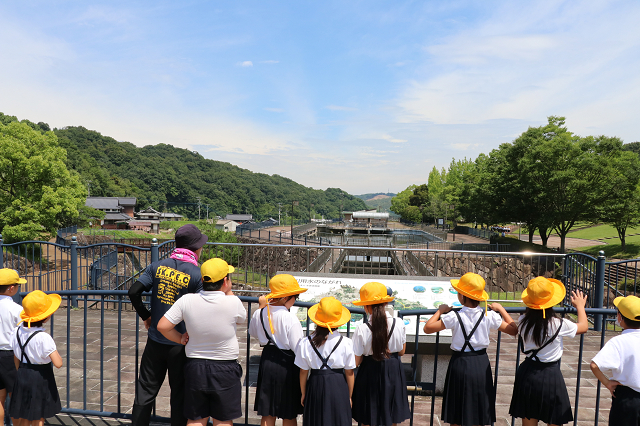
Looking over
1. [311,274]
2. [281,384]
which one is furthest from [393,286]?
[281,384]

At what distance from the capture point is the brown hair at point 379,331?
294 cm

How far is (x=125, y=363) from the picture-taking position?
5.65 metres

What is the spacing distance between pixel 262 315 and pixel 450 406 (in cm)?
168

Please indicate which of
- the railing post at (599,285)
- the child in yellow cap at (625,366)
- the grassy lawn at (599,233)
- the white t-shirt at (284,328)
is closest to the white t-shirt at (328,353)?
the white t-shirt at (284,328)

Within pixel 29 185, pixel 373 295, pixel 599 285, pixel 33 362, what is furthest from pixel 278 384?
pixel 29 185

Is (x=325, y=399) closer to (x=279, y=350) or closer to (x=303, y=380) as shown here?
(x=303, y=380)

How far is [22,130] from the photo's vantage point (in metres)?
25.8

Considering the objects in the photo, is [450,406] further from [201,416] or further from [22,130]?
[22,130]

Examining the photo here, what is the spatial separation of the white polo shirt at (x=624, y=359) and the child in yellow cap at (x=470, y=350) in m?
0.63

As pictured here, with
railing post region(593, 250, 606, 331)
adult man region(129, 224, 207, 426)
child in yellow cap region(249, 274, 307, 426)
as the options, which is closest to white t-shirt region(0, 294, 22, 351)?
adult man region(129, 224, 207, 426)

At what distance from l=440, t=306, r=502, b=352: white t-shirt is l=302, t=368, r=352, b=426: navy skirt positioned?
0.96m

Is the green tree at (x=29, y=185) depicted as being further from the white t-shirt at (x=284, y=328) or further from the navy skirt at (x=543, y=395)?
the navy skirt at (x=543, y=395)

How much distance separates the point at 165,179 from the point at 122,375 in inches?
4985

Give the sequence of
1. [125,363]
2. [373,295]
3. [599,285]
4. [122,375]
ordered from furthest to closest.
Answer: [599,285], [125,363], [122,375], [373,295]
